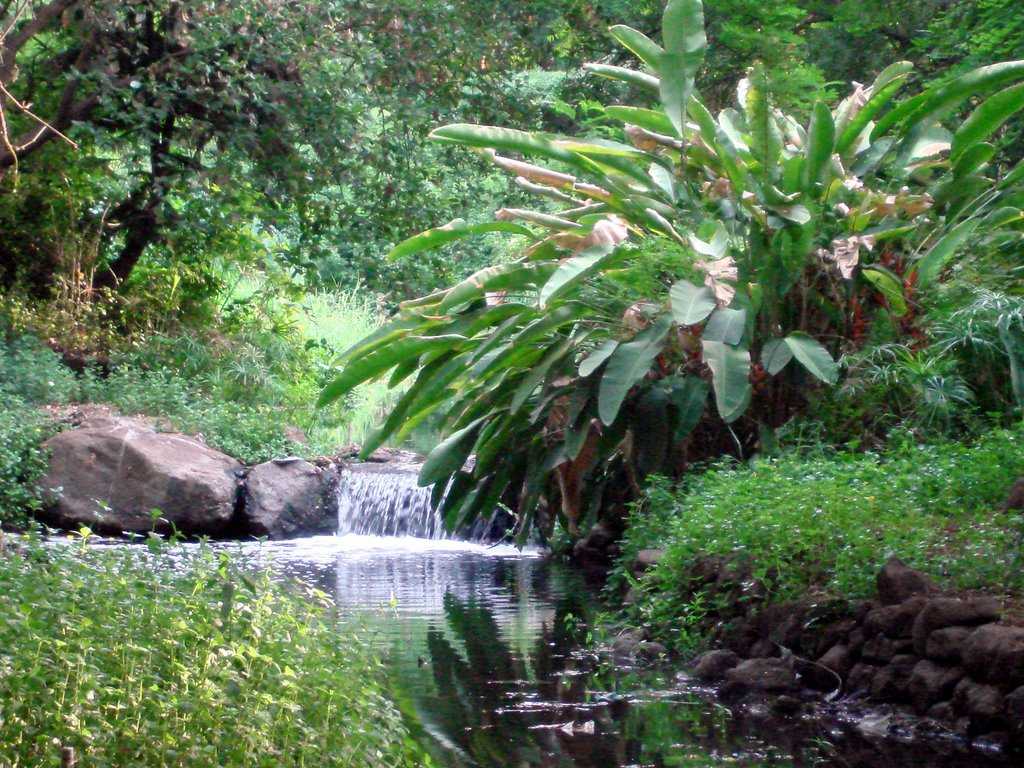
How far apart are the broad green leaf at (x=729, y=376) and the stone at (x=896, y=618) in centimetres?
214

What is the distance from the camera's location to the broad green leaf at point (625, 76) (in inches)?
416

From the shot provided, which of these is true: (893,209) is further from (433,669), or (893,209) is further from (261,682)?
(261,682)

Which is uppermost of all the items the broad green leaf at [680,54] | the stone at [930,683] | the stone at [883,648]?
the broad green leaf at [680,54]

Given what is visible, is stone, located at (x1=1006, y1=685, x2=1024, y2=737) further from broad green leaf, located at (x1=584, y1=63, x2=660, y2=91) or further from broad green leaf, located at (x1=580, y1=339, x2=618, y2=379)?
broad green leaf, located at (x1=584, y1=63, x2=660, y2=91)

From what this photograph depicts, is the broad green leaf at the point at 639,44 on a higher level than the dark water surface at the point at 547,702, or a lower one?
higher

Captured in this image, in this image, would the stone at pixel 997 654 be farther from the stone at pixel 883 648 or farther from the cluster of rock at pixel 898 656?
the stone at pixel 883 648

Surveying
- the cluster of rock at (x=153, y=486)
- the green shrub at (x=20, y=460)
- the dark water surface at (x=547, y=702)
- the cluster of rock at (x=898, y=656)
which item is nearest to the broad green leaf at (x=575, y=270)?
the dark water surface at (x=547, y=702)

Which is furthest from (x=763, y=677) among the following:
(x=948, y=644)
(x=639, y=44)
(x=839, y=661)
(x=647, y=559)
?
(x=639, y=44)

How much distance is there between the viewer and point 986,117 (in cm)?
948

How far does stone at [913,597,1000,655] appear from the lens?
18.5 ft

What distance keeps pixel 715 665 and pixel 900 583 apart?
1.14 m

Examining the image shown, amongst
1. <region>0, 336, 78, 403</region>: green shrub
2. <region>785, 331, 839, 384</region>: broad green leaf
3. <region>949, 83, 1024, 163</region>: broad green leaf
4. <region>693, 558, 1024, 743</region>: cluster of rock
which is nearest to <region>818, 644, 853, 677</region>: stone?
<region>693, 558, 1024, 743</region>: cluster of rock

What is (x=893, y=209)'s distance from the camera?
9367 mm

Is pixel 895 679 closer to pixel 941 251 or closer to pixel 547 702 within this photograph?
pixel 547 702
